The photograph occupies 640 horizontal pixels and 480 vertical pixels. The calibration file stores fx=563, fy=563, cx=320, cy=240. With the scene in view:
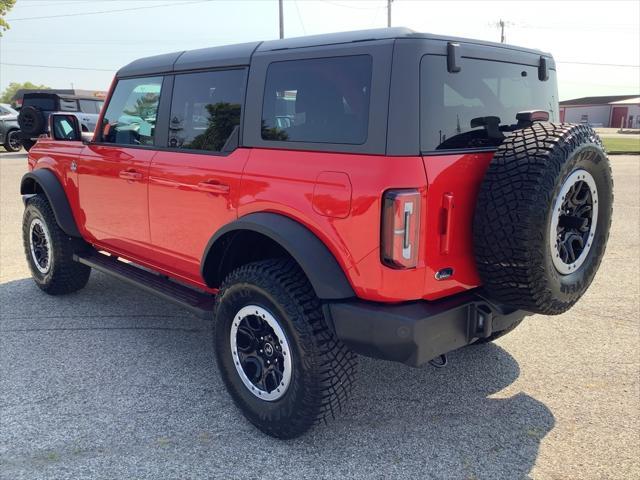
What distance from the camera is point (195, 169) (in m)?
3.28

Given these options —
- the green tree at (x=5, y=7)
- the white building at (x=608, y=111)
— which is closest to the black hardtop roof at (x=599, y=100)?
the white building at (x=608, y=111)

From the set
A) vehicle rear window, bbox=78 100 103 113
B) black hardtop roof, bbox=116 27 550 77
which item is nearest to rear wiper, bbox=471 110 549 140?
black hardtop roof, bbox=116 27 550 77

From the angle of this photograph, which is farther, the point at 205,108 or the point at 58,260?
the point at 58,260

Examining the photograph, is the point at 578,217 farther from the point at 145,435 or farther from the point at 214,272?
the point at 145,435

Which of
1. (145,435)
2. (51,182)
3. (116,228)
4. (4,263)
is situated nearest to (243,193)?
(145,435)

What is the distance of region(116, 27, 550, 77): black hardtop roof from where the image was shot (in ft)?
8.29

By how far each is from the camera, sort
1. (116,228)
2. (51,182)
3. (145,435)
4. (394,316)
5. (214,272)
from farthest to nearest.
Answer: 1. (51,182)
2. (116,228)
3. (214,272)
4. (145,435)
5. (394,316)

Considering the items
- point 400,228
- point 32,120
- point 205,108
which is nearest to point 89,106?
point 32,120

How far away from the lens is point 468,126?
2.66 meters

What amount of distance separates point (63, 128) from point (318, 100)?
2957mm

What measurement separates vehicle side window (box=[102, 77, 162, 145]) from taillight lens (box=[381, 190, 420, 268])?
80.4 inches

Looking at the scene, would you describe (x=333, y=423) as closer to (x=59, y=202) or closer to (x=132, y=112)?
(x=132, y=112)

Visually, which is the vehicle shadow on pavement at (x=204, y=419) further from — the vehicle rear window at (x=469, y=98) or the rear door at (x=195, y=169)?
the vehicle rear window at (x=469, y=98)

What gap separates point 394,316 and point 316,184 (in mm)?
693
